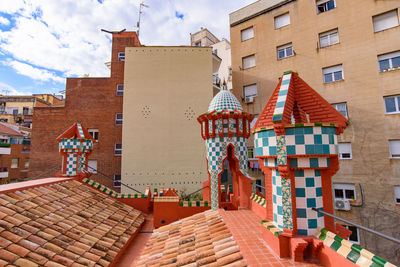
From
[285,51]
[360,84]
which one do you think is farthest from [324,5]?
[360,84]

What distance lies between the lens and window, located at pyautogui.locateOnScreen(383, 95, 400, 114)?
12.6 m

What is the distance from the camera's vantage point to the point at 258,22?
59.7 feet

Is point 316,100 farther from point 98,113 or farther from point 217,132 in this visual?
point 98,113

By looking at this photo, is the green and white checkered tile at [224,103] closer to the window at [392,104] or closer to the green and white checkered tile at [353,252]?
the green and white checkered tile at [353,252]

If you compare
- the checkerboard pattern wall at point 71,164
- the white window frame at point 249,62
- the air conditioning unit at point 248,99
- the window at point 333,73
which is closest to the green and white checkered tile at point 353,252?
the checkerboard pattern wall at point 71,164

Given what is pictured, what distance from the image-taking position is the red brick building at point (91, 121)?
18.6m

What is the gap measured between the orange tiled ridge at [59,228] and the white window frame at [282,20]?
1747 cm

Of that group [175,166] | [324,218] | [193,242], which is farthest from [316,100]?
[175,166]

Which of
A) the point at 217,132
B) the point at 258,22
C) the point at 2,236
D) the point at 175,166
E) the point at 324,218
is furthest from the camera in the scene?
the point at 258,22

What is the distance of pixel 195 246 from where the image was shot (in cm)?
489

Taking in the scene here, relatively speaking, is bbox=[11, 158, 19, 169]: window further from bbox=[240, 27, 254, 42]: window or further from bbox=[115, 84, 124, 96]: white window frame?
bbox=[240, 27, 254, 42]: window

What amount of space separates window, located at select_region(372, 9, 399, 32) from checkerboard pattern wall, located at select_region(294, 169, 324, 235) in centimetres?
1487

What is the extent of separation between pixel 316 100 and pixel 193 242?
14.0ft

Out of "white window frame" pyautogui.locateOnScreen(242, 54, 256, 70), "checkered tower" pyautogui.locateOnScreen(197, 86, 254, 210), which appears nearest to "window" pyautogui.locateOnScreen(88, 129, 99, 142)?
"checkered tower" pyautogui.locateOnScreen(197, 86, 254, 210)
